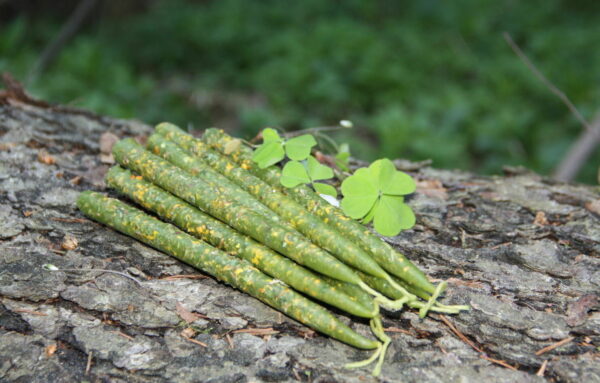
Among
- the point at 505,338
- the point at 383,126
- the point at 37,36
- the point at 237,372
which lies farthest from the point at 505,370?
the point at 37,36

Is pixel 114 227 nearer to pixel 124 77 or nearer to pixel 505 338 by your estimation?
pixel 505 338

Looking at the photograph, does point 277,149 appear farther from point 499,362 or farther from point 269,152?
point 499,362

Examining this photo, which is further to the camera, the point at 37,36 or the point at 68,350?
the point at 37,36

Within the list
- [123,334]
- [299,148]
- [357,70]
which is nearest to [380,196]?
[299,148]

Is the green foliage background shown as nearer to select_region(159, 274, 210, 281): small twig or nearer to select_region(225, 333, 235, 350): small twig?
select_region(159, 274, 210, 281): small twig

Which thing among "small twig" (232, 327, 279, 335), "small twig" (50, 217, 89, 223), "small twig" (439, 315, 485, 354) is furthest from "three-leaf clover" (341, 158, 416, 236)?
"small twig" (50, 217, 89, 223)

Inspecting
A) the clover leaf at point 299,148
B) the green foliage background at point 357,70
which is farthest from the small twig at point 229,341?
the green foliage background at point 357,70

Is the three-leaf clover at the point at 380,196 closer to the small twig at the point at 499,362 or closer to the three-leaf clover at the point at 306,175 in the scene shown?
the three-leaf clover at the point at 306,175
